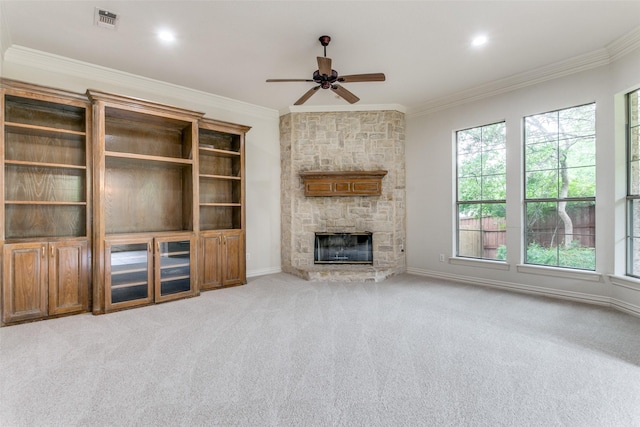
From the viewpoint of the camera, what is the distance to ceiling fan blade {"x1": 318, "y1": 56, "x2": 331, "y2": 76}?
10.1 feet

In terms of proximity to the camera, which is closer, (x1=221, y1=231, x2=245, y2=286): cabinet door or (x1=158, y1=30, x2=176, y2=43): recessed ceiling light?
(x1=158, y1=30, x2=176, y2=43): recessed ceiling light

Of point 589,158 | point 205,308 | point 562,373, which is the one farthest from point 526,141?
point 205,308

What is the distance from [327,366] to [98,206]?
3.10m

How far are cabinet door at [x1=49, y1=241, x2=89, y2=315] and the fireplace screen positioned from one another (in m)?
3.31

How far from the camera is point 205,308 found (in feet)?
12.2

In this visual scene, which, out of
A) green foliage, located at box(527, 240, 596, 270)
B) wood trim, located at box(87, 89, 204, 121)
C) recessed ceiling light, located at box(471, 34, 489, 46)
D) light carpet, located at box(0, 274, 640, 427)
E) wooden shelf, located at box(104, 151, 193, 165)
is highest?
recessed ceiling light, located at box(471, 34, 489, 46)

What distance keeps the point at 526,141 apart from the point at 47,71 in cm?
622

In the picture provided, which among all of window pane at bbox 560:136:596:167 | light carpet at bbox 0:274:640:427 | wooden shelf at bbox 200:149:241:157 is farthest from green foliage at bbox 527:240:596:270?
wooden shelf at bbox 200:149:241:157

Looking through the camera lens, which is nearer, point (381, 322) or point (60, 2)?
point (60, 2)

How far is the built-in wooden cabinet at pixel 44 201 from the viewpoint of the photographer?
10.5ft

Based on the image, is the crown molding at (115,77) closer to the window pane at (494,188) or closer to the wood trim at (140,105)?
the wood trim at (140,105)

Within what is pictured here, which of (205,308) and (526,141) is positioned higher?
(526,141)

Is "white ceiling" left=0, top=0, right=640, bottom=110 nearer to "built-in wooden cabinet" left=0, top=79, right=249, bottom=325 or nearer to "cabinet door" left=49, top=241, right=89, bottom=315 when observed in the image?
"built-in wooden cabinet" left=0, top=79, right=249, bottom=325

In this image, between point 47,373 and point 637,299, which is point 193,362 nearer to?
point 47,373
